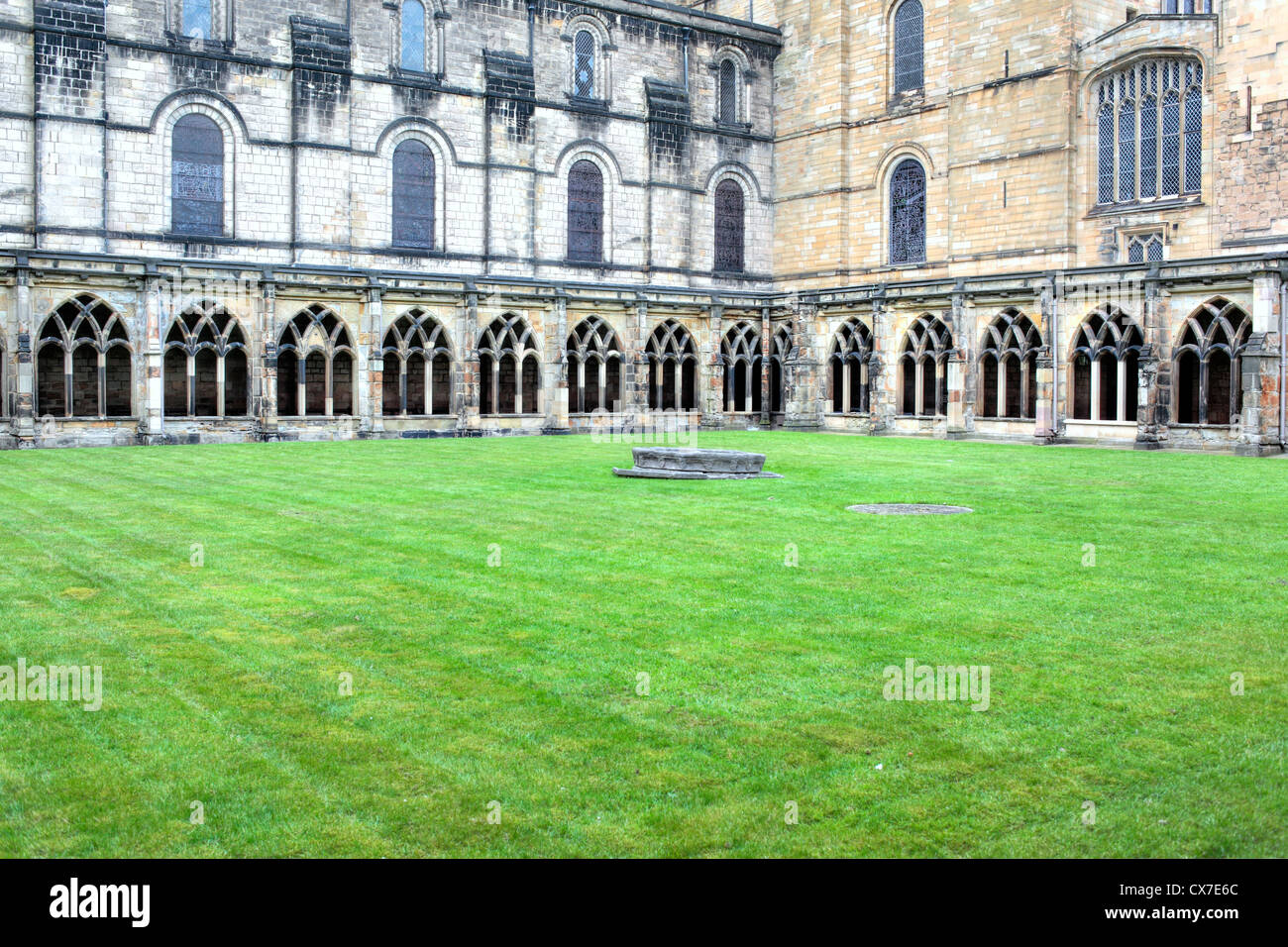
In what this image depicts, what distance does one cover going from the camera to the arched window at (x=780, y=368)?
137 ft

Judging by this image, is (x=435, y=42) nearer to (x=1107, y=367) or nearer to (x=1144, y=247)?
(x=1144, y=247)

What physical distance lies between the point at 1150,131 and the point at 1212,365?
1070 centimetres

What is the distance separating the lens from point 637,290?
3950cm

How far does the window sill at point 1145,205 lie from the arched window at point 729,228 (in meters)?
15.2

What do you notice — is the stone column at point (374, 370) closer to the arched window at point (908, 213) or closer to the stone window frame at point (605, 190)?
the stone window frame at point (605, 190)

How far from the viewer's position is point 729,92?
49.8 meters

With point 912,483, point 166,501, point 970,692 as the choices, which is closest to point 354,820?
point 970,692

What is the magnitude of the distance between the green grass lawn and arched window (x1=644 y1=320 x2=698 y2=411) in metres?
25.9

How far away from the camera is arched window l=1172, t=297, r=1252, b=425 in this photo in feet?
92.3

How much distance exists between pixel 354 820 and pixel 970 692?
3612mm

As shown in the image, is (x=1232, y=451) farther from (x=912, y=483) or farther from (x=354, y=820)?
(x=354, y=820)

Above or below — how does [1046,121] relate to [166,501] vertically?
above

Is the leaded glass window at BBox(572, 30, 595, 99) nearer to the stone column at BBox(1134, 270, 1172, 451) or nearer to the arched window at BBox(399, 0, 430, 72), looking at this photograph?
the arched window at BBox(399, 0, 430, 72)

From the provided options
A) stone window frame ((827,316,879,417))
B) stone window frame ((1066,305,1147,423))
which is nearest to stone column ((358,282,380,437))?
stone window frame ((827,316,879,417))
